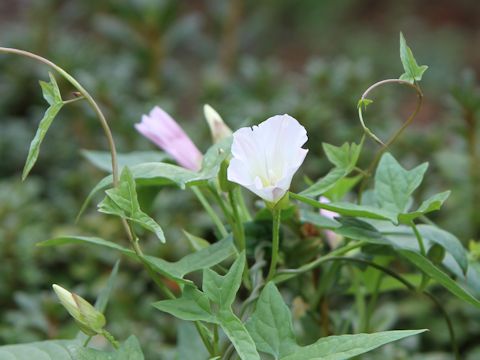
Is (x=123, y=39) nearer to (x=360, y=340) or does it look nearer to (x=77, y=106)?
(x=77, y=106)

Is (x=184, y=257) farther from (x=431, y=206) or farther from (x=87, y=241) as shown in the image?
(x=431, y=206)

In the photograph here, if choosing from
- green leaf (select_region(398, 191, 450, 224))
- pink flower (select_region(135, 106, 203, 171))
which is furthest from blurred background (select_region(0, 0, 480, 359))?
green leaf (select_region(398, 191, 450, 224))

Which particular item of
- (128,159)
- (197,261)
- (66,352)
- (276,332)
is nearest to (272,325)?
(276,332)

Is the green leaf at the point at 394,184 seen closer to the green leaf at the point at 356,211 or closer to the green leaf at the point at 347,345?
the green leaf at the point at 356,211

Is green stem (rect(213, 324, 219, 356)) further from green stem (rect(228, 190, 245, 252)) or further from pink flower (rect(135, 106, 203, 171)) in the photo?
pink flower (rect(135, 106, 203, 171))

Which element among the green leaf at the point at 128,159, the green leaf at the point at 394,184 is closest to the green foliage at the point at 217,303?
the green leaf at the point at 394,184

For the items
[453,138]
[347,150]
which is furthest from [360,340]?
[453,138]
